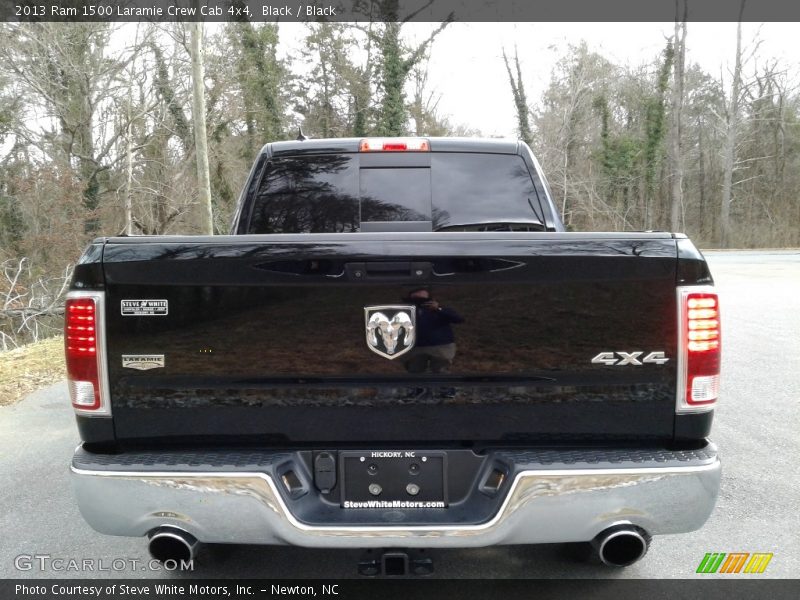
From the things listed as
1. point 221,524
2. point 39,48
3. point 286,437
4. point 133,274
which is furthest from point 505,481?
point 39,48

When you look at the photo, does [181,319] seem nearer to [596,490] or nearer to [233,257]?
[233,257]

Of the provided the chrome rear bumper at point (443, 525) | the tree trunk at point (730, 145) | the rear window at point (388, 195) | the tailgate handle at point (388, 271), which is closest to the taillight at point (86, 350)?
the chrome rear bumper at point (443, 525)

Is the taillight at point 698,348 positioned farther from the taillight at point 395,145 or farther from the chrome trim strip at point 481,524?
the taillight at point 395,145

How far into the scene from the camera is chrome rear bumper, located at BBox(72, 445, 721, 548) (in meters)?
2.10

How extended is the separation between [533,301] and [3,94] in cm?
2552

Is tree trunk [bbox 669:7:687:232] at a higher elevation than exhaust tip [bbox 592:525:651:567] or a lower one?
higher

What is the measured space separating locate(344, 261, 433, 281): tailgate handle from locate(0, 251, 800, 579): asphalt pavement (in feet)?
5.14

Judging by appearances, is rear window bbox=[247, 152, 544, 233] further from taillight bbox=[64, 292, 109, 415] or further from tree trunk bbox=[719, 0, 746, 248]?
tree trunk bbox=[719, 0, 746, 248]

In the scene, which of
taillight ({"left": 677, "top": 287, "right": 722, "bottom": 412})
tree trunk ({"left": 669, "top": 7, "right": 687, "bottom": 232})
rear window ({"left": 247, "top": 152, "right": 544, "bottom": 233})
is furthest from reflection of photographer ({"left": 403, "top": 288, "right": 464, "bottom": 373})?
tree trunk ({"left": 669, "top": 7, "right": 687, "bottom": 232})

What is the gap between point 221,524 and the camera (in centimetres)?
215

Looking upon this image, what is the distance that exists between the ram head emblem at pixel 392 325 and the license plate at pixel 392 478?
41 cm

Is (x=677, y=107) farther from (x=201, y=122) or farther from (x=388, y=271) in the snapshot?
(x=388, y=271)

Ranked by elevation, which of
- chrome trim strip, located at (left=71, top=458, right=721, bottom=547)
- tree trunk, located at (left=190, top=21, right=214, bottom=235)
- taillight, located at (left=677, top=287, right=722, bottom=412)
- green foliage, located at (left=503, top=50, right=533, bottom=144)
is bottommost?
chrome trim strip, located at (left=71, top=458, right=721, bottom=547)

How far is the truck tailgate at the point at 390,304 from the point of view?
6.98ft
